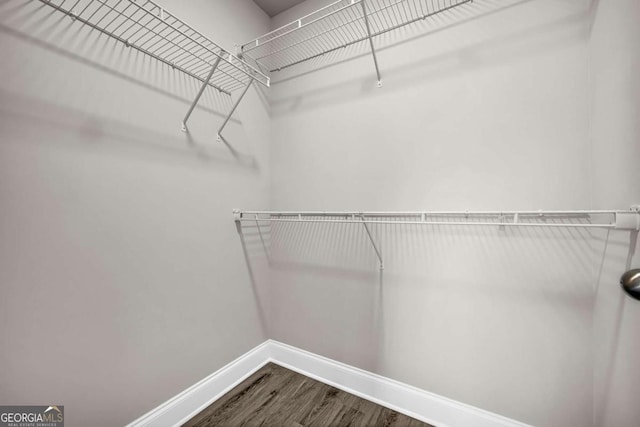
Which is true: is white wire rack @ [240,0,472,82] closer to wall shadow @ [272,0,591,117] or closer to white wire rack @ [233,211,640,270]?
wall shadow @ [272,0,591,117]

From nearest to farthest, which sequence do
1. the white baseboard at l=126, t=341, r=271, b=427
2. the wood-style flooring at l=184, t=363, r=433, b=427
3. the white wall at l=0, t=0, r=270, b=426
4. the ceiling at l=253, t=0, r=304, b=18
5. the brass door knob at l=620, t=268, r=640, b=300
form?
the brass door knob at l=620, t=268, r=640, b=300 → the white wall at l=0, t=0, r=270, b=426 → the white baseboard at l=126, t=341, r=271, b=427 → the wood-style flooring at l=184, t=363, r=433, b=427 → the ceiling at l=253, t=0, r=304, b=18

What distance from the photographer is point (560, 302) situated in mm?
1098

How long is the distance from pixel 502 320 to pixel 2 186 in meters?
2.00

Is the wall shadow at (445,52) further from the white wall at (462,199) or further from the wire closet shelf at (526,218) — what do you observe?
the wire closet shelf at (526,218)

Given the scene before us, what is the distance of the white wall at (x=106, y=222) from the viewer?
2.90 feet

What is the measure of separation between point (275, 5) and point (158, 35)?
1188 mm

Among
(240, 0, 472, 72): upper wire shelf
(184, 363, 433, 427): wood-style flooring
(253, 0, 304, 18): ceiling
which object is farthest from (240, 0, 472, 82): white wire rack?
(184, 363, 433, 427): wood-style flooring

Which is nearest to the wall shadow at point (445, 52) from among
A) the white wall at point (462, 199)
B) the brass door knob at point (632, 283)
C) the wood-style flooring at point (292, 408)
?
the white wall at point (462, 199)

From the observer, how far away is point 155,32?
1.03 metres

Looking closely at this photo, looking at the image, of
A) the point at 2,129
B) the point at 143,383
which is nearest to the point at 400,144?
the point at 2,129

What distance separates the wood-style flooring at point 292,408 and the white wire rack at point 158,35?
154cm

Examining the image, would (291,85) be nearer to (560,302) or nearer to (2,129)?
(2,129)

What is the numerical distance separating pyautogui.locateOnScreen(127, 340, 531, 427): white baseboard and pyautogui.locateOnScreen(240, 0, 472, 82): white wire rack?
1.76 m

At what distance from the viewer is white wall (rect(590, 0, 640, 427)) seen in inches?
30.6
